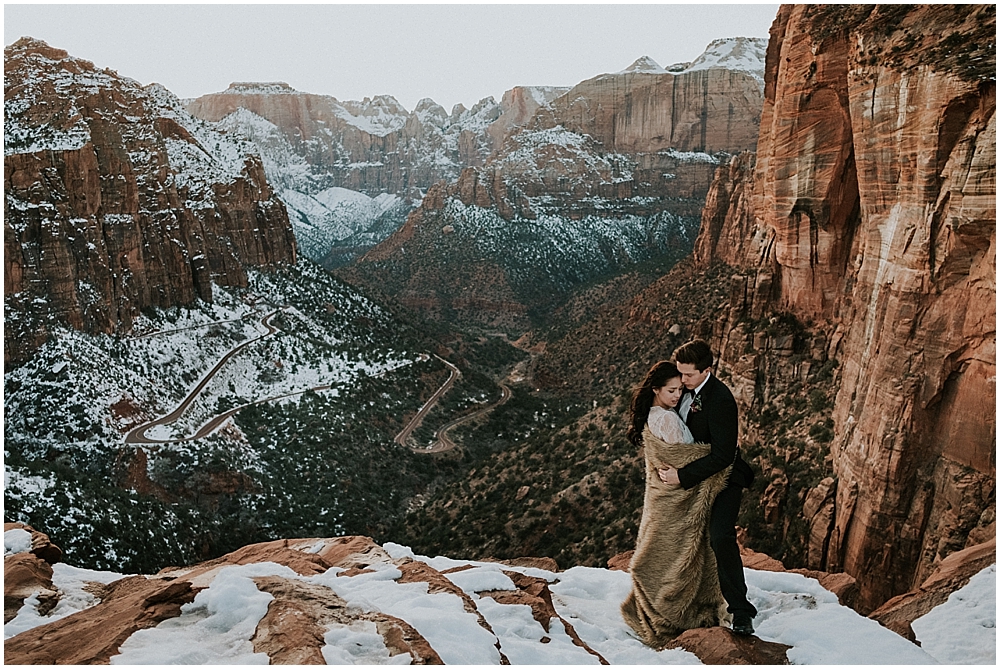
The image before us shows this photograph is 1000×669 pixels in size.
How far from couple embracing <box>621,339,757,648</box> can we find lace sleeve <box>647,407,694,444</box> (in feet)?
0.03

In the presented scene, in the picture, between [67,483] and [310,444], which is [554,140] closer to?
[310,444]

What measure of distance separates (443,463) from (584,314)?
4025 cm

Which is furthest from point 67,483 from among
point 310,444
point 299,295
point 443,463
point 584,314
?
point 584,314

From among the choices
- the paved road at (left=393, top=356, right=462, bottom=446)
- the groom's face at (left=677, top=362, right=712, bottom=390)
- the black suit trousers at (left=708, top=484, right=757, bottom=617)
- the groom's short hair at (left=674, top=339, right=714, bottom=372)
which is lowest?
the paved road at (left=393, top=356, right=462, bottom=446)

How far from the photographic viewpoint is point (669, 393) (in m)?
7.39

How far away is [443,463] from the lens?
139 feet

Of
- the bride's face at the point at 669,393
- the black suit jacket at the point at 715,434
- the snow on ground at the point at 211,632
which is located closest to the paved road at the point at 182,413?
the snow on ground at the point at 211,632

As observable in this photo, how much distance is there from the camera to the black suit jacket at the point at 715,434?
7.11 metres

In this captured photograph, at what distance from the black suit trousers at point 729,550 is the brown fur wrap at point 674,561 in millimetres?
142

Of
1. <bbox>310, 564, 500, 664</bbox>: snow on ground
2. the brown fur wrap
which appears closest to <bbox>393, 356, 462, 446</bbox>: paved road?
<bbox>310, 564, 500, 664</bbox>: snow on ground

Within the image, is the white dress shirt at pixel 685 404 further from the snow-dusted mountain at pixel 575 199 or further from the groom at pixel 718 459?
the snow-dusted mountain at pixel 575 199

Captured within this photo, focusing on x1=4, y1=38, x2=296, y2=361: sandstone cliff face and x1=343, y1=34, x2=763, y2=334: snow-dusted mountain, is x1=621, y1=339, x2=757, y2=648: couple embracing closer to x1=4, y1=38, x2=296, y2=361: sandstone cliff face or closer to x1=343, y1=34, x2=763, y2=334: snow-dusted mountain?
x1=4, y1=38, x2=296, y2=361: sandstone cliff face

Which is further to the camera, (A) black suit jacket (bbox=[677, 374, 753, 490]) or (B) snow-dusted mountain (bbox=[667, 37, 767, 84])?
(B) snow-dusted mountain (bbox=[667, 37, 767, 84])

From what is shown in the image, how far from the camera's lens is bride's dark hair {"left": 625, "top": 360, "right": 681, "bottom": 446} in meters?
7.36
